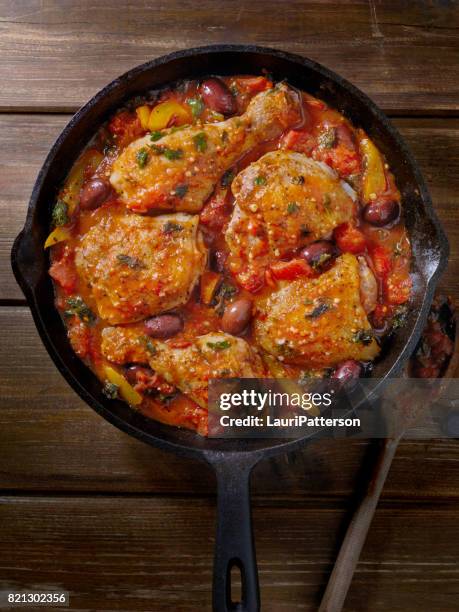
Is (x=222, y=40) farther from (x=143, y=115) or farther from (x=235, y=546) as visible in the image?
(x=235, y=546)

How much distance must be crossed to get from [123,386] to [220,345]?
51 centimetres

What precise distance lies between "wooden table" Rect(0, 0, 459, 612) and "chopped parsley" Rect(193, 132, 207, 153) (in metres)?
0.78

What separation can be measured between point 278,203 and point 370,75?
3.49 ft

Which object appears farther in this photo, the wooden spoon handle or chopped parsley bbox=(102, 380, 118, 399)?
the wooden spoon handle

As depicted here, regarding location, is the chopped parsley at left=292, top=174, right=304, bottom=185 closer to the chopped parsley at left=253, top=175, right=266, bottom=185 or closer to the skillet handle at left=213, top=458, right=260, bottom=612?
the chopped parsley at left=253, top=175, right=266, bottom=185

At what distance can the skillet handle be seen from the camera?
8.70 feet

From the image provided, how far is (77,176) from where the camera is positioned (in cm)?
311

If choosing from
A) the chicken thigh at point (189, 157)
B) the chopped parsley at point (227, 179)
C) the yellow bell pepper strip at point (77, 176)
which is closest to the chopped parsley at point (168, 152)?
the chicken thigh at point (189, 157)

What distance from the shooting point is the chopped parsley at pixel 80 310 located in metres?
3.04

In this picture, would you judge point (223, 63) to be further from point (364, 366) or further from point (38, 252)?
point (364, 366)

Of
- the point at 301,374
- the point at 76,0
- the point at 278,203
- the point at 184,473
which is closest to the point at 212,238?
the point at 278,203

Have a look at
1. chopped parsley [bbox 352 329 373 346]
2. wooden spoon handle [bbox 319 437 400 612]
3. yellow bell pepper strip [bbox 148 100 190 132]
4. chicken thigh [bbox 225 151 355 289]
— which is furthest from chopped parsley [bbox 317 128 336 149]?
wooden spoon handle [bbox 319 437 400 612]

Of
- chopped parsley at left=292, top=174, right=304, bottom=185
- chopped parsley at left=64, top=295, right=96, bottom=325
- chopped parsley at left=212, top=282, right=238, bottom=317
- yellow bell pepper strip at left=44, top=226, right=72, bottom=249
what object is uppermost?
chopped parsley at left=292, top=174, right=304, bottom=185

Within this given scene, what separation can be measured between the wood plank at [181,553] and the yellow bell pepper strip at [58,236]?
140 centimetres
